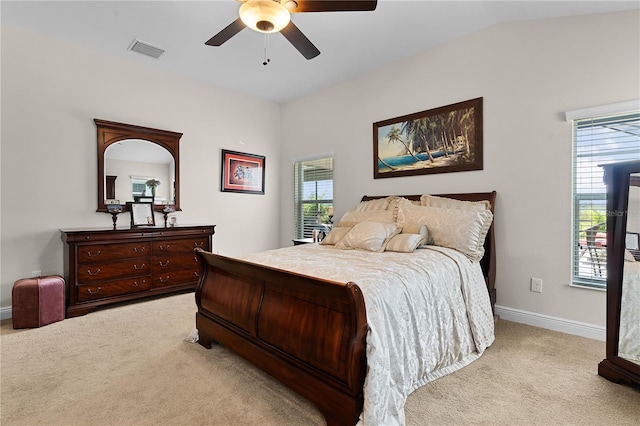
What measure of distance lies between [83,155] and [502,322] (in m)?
4.93

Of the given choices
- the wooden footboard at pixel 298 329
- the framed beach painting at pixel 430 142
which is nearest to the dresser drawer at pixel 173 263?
the wooden footboard at pixel 298 329

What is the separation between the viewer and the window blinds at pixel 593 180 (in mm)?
2559

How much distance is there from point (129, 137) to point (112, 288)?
1.87 metres

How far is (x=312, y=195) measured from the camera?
514cm

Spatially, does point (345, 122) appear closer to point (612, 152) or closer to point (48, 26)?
point (612, 152)

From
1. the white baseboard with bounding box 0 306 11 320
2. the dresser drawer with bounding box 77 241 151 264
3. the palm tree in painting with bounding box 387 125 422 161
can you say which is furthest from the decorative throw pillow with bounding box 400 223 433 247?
the white baseboard with bounding box 0 306 11 320

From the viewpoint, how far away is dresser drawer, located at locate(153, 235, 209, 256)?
376 centimetres

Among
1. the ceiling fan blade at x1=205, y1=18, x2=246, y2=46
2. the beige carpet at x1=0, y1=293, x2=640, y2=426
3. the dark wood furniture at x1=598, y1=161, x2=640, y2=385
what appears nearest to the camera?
the beige carpet at x1=0, y1=293, x2=640, y2=426

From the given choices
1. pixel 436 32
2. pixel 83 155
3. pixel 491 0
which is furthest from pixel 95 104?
pixel 491 0

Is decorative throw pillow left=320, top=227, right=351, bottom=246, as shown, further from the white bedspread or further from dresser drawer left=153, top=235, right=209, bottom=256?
dresser drawer left=153, top=235, right=209, bottom=256

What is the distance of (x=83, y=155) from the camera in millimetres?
3641

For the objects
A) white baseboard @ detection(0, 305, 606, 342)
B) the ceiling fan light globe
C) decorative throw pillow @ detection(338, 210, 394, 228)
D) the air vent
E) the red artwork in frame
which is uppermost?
the air vent

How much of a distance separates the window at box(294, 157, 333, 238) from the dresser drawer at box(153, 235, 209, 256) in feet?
5.50

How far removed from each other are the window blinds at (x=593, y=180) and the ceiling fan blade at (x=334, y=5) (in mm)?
2132
